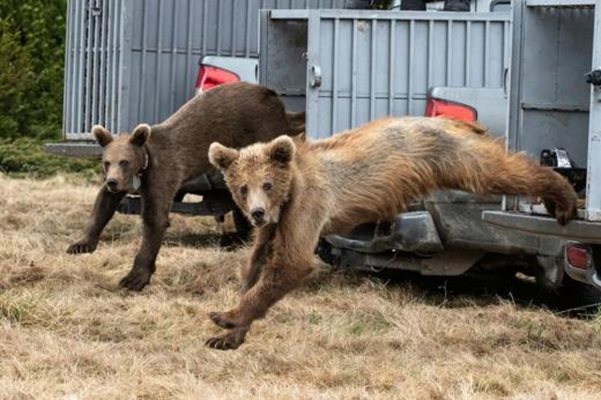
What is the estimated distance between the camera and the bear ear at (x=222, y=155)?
7.04 meters

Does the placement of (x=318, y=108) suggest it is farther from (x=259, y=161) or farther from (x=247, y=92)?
(x=259, y=161)

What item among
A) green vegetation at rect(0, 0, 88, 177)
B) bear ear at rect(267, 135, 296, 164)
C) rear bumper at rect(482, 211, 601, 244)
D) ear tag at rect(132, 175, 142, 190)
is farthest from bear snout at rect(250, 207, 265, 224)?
green vegetation at rect(0, 0, 88, 177)

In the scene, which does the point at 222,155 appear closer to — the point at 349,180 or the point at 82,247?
the point at 349,180

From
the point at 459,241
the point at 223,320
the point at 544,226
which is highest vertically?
the point at 544,226

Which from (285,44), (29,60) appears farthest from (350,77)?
(29,60)

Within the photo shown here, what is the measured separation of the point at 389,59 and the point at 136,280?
2.26 m

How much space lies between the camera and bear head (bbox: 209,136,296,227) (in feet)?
22.6

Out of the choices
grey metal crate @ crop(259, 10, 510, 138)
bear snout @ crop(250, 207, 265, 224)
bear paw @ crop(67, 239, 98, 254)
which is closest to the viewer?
bear snout @ crop(250, 207, 265, 224)

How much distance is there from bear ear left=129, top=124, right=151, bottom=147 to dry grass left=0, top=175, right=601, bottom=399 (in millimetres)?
926

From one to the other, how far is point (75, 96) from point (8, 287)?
10.9 ft

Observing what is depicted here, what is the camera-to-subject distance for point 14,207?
13.9 meters

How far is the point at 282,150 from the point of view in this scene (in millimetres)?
6980

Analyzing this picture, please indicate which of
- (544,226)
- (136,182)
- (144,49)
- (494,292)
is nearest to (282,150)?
(544,226)

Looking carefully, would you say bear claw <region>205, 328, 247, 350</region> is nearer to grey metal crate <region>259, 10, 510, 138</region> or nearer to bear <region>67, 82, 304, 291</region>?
bear <region>67, 82, 304, 291</region>
